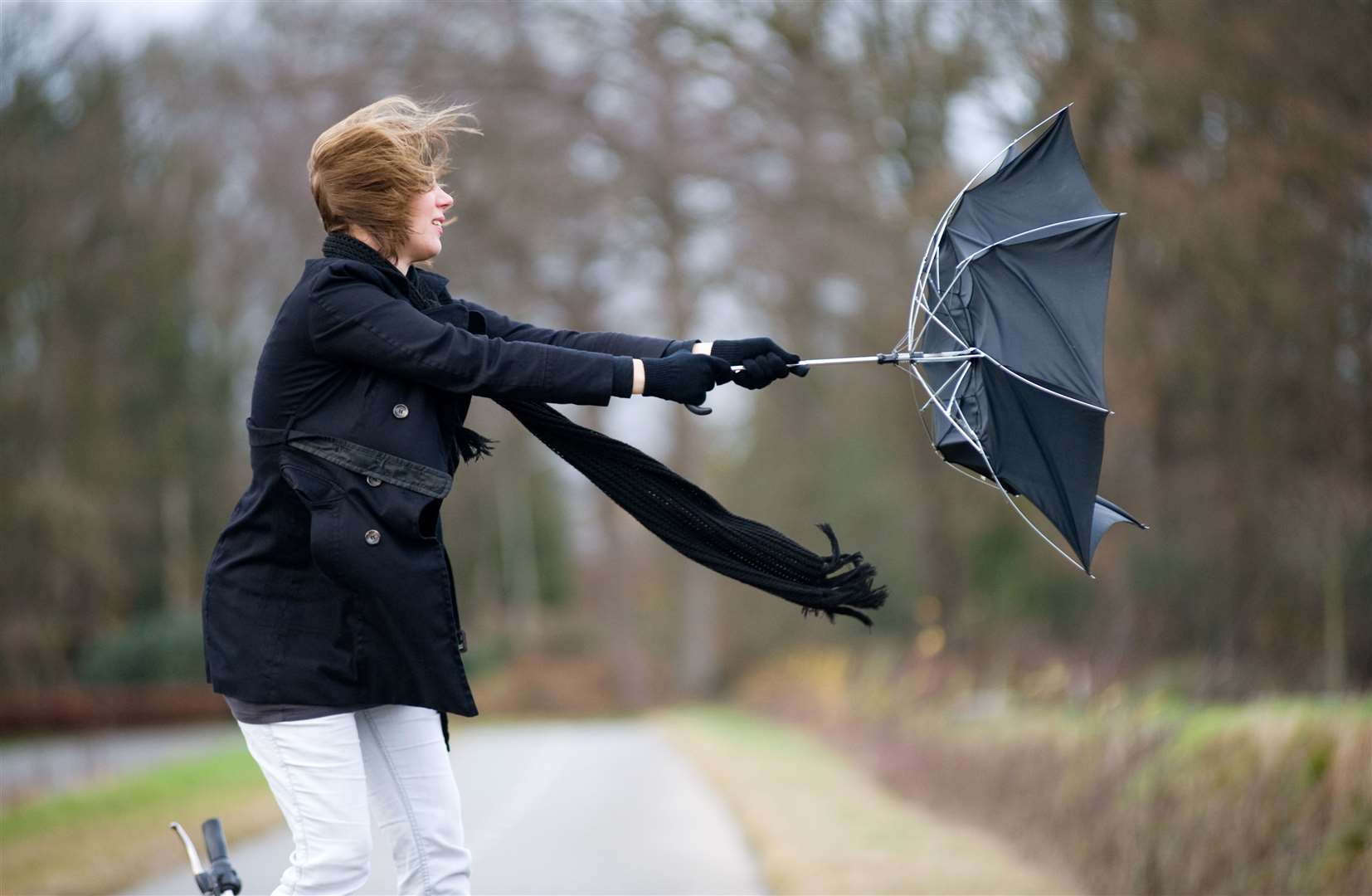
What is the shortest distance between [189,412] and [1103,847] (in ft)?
81.6

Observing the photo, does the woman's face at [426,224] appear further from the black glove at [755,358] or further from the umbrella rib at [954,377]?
the umbrella rib at [954,377]

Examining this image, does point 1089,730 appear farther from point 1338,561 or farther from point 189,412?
point 189,412

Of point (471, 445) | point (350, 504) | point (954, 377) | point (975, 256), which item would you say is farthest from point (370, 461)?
point (975, 256)

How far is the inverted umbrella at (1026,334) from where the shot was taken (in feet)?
13.4

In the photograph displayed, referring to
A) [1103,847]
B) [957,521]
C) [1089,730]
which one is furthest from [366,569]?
[957,521]

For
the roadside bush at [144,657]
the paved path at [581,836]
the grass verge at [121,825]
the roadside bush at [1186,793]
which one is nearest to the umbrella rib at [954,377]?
the paved path at [581,836]

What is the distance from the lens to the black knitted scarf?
155 inches

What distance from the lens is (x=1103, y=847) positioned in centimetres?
812

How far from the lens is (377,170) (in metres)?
3.53

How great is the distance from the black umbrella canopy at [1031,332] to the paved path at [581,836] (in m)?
3.48

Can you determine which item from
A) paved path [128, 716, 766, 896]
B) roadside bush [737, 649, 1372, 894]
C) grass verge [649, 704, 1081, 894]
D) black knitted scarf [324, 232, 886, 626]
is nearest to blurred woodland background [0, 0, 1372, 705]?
roadside bush [737, 649, 1372, 894]

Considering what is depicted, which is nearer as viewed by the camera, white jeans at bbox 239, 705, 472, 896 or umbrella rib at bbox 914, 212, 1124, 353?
white jeans at bbox 239, 705, 472, 896

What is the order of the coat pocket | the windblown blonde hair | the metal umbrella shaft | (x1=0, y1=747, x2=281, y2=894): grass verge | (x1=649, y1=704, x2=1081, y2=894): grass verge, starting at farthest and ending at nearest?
(x1=0, y1=747, x2=281, y2=894): grass verge → (x1=649, y1=704, x2=1081, y2=894): grass verge → the metal umbrella shaft → the windblown blonde hair → the coat pocket

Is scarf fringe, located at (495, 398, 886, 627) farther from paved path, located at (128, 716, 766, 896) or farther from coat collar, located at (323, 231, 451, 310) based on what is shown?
paved path, located at (128, 716, 766, 896)
